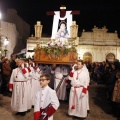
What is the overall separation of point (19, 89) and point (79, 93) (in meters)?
2.14

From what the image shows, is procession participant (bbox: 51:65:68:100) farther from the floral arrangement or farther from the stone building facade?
the stone building facade

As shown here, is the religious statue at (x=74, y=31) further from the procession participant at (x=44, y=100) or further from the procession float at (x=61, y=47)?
the procession participant at (x=44, y=100)

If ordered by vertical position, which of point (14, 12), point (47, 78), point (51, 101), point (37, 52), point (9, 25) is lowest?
point (51, 101)

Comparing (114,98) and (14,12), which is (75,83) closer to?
(114,98)

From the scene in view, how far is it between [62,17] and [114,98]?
5.61 metres

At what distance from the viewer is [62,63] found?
32.4ft

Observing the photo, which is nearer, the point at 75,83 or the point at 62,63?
the point at 75,83

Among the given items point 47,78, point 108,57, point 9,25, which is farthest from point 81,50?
point 47,78

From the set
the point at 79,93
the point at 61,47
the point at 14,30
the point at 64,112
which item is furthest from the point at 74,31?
the point at 14,30

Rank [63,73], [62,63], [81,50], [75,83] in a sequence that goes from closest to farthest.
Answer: [75,83]
[62,63]
[63,73]
[81,50]

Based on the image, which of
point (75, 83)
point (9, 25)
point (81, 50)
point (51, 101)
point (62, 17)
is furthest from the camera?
point (81, 50)

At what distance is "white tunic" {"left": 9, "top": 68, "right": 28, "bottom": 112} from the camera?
7883 millimetres

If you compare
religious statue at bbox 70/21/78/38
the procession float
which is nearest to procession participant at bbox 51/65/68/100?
the procession float

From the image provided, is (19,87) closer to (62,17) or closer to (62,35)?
(62,35)
